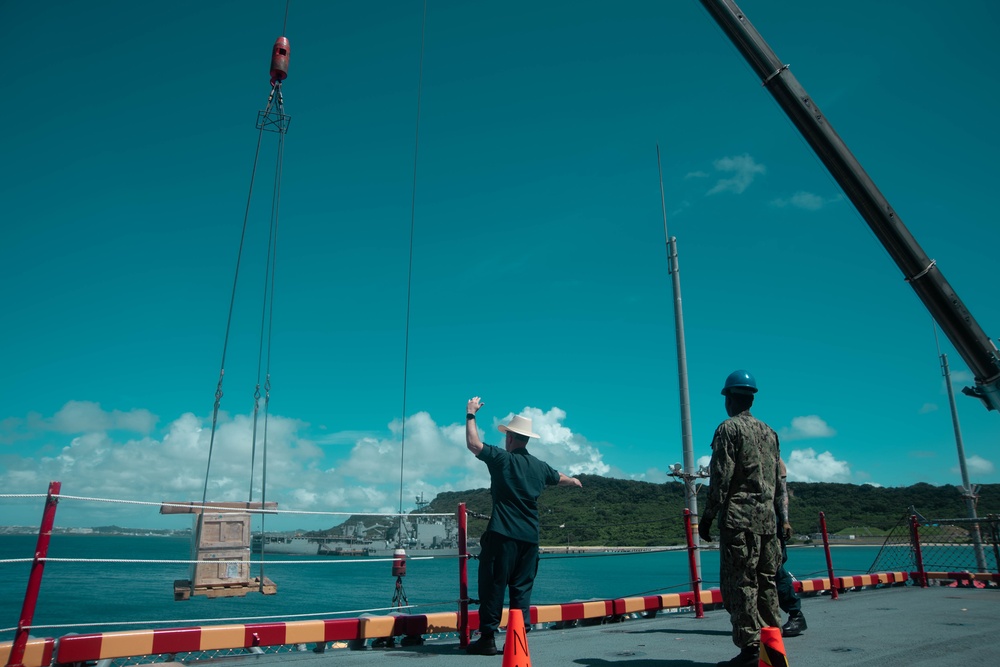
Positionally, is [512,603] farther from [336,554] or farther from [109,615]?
[336,554]

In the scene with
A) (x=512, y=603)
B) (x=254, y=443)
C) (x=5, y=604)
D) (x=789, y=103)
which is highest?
(x=789, y=103)

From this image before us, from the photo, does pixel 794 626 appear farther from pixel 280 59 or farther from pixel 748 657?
pixel 280 59

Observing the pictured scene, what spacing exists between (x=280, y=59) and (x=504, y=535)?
7241 millimetres

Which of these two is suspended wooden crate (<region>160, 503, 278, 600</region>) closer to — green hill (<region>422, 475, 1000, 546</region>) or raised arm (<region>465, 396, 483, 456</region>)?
raised arm (<region>465, 396, 483, 456</region>)

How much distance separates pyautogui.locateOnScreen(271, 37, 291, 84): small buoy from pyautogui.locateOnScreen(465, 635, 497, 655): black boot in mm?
7632

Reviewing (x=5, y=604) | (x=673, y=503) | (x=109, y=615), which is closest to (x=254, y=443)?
(x=109, y=615)

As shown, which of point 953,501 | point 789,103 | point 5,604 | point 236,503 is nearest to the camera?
point 236,503

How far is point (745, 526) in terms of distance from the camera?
3.98 metres

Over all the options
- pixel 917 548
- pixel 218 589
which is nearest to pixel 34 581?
pixel 218 589

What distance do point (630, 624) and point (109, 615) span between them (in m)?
50.8

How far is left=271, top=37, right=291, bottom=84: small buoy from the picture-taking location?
8.96m

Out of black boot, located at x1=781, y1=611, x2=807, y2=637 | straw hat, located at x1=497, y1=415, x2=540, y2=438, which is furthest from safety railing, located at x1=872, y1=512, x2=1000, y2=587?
straw hat, located at x1=497, y1=415, x2=540, y2=438

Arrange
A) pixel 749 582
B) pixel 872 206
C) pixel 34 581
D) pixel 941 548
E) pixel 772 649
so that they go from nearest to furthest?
pixel 772 649, pixel 749 582, pixel 34 581, pixel 872 206, pixel 941 548

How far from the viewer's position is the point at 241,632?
5234 millimetres
